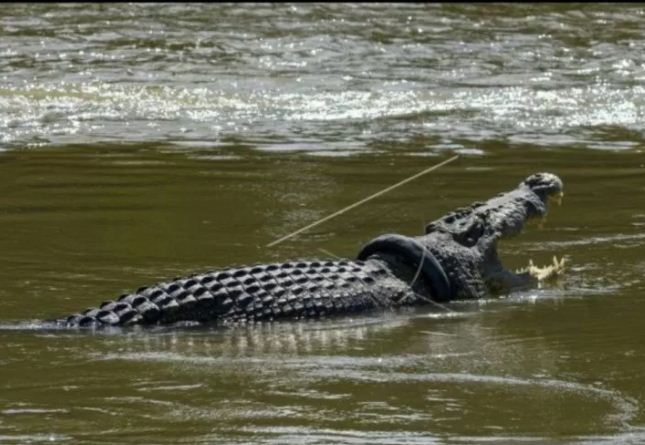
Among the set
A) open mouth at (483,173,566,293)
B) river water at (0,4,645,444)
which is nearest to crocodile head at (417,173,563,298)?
open mouth at (483,173,566,293)

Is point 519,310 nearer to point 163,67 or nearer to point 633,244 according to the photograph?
point 633,244

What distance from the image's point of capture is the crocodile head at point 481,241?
25.6ft

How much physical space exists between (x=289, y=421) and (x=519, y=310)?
228cm

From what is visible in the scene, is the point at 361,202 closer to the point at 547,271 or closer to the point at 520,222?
the point at 520,222

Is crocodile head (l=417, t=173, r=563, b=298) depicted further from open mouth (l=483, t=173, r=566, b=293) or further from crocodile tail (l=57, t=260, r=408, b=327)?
crocodile tail (l=57, t=260, r=408, b=327)

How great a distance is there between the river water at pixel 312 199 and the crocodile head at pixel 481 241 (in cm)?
18

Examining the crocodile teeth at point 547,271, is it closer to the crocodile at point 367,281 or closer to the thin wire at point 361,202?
the crocodile at point 367,281

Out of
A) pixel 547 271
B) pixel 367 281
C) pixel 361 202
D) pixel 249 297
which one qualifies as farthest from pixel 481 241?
pixel 361 202

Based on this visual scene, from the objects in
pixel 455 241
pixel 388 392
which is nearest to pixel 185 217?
pixel 455 241

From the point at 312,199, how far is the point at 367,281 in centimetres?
280

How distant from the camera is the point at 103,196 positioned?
33.9ft

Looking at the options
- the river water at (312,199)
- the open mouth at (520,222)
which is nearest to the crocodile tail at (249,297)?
the river water at (312,199)

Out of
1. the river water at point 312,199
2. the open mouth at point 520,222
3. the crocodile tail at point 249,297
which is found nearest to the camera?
the river water at point 312,199

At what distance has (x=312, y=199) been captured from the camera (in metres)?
10.3
